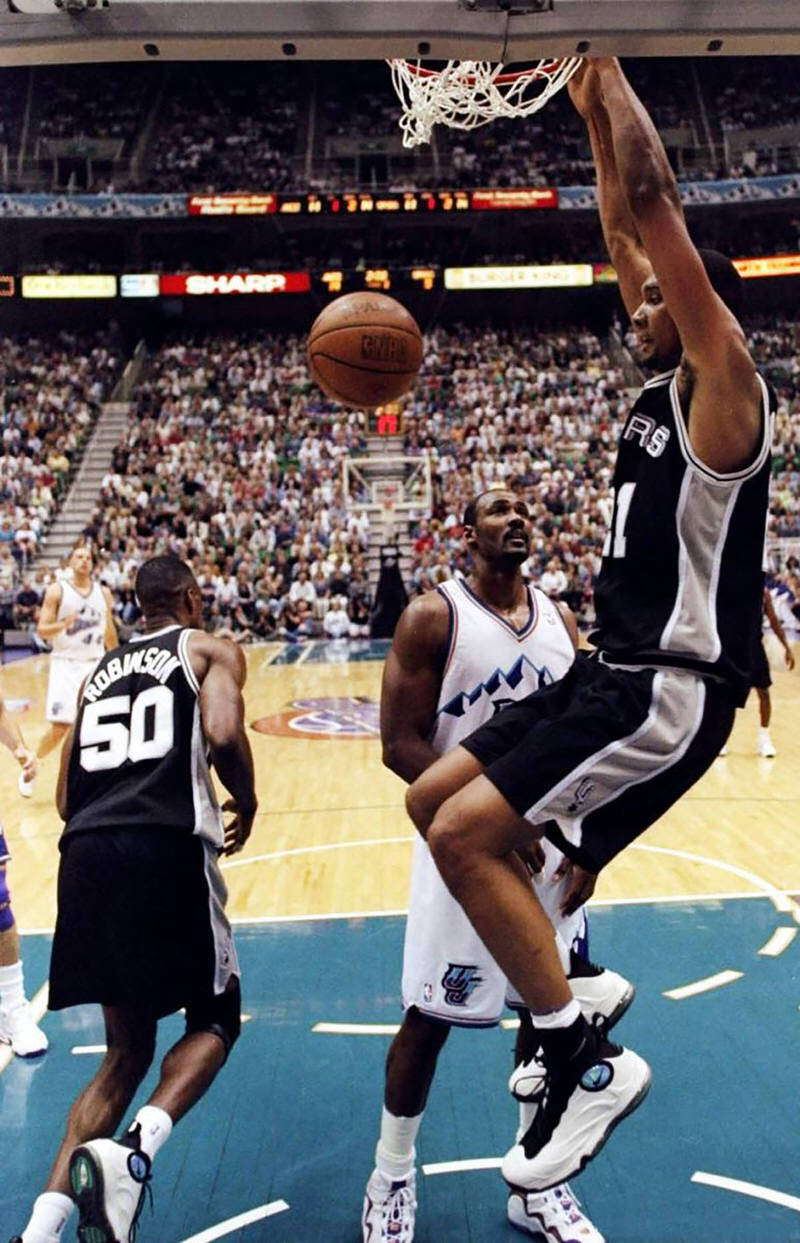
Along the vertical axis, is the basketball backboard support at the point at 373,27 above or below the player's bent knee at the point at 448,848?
above

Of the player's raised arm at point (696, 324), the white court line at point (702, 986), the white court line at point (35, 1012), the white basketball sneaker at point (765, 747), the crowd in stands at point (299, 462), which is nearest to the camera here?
the player's raised arm at point (696, 324)

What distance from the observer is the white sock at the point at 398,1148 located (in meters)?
2.92

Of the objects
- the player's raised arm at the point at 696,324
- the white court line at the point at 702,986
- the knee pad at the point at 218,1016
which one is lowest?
the white court line at the point at 702,986

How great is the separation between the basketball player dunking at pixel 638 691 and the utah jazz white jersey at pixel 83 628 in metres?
6.08

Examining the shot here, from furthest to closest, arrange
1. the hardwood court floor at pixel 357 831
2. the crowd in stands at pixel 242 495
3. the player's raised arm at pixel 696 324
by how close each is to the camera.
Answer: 1. the crowd in stands at pixel 242 495
2. the hardwood court floor at pixel 357 831
3. the player's raised arm at pixel 696 324

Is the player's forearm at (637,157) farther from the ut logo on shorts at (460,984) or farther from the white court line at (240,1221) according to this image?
the white court line at (240,1221)

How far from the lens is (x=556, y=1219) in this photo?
2.81 meters

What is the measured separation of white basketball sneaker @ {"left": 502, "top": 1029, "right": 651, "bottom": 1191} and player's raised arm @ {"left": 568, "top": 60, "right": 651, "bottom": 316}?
184 centimetres

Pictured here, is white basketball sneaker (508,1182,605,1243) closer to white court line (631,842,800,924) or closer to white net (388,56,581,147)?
white court line (631,842,800,924)

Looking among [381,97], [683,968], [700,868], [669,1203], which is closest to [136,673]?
[669,1203]

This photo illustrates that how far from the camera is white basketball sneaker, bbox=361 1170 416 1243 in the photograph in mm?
2838

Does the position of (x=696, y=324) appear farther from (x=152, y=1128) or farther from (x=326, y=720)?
(x=326, y=720)

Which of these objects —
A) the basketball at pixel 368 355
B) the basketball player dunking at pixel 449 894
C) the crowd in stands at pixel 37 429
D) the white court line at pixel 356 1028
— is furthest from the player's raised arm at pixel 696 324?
the crowd in stands at pixel 37 429

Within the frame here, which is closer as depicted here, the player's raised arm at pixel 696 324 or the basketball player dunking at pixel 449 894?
the player's raised arm at pixel 696 324
